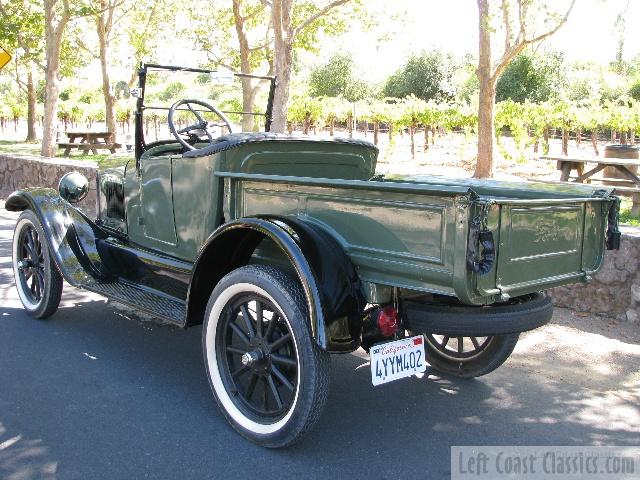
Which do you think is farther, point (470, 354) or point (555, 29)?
point (555, 29)

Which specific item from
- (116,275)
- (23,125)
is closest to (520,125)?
(116,275)

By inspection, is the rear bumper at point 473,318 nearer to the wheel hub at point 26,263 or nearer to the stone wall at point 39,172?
the wheel hub at point 26,263

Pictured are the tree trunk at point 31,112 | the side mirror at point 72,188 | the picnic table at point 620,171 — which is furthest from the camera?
the tree trunk at point 31,112

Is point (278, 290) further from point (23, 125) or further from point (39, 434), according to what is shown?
point (23, 125)

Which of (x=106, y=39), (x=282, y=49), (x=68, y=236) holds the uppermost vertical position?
(x=106, y=39)

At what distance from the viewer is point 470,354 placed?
397cm

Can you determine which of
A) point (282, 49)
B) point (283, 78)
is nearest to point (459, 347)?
point (283, 78)

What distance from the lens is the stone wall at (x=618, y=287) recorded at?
5078mm

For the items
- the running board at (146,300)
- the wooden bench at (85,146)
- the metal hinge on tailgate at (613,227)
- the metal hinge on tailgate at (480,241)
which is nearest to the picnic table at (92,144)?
the wooden bench at (85,146)

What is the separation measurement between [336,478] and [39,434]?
58.0 inches

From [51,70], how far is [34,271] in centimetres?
1185

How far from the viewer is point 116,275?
4.78 m

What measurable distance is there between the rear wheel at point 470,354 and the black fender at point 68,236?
7.74 ft

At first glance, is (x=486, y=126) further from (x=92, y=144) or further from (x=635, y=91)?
(x=635, y=91)
